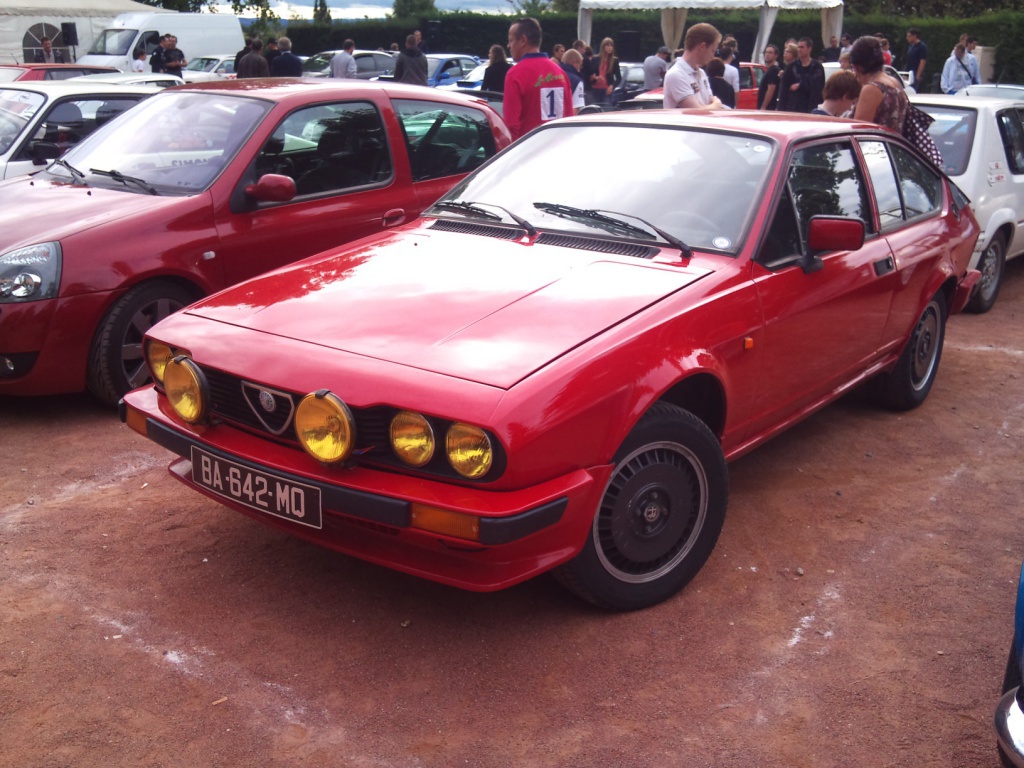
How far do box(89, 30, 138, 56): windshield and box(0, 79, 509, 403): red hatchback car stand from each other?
58.9 ft

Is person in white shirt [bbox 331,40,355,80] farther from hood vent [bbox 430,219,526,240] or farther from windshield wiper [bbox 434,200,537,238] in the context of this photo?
hood vent [bbox 430,219,526,240]

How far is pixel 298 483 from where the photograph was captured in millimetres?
2953

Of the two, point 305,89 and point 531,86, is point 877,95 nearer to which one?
point 531,86

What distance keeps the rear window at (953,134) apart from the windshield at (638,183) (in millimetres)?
3939

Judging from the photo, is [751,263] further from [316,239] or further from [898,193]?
[316,239]

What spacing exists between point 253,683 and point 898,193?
145 inches

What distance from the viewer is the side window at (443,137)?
6066 mm

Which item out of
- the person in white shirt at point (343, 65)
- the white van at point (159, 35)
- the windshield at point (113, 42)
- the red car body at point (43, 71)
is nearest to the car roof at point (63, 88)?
the red car body at point (43, 71)

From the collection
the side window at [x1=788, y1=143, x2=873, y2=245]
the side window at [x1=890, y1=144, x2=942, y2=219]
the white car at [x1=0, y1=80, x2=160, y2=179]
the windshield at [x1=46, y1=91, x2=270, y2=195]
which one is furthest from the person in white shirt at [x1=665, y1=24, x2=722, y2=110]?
the white car at [x1=0, y1=80, x2=160, y2=179]

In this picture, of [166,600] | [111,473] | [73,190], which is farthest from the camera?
[73,190]

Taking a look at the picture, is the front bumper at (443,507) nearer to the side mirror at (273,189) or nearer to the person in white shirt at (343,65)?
the side mirror at (273,189)

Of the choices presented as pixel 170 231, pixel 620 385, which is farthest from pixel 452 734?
pixel 170 231

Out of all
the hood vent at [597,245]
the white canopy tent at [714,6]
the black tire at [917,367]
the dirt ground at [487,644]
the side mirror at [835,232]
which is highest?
the white canopy tent at [714,6]

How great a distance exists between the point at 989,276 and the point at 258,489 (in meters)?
6.32
